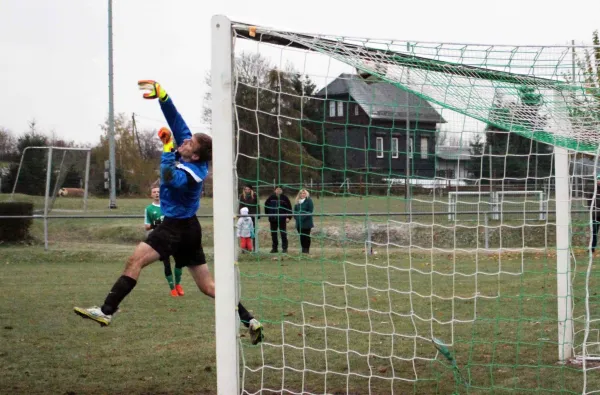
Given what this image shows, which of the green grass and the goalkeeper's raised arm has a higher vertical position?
the goalkeeper's raised arm

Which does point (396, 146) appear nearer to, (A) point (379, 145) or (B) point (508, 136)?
(A) point (379, 145)

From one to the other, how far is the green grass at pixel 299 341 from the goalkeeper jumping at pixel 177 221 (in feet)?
1.96

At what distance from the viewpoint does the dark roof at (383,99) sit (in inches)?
229

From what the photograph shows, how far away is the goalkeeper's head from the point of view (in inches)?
251

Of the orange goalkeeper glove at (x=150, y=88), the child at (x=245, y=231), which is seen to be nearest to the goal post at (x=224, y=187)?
→ the orange goalkeeper glove at (x=150, y=88)

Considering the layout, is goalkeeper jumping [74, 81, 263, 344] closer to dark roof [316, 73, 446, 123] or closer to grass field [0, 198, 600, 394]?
grass field [0, 198, 600, 394]

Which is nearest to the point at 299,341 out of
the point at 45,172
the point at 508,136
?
the point at 508,136

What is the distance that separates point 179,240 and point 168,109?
3.75 feet

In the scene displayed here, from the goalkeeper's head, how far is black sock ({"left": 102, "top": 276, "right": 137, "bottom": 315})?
1.16 metres

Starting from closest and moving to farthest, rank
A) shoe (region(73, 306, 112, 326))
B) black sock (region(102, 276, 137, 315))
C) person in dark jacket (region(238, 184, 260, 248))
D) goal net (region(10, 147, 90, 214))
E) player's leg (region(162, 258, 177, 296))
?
shoe (region(73, 306, 112, 326)), black sock (region(102, 276, 137, 315)), person in dark jacket (region(238, 184, 260, 248)), player's leg (region(162, 258, 177, 296)), goal net (region(10, 147, 90, 214))

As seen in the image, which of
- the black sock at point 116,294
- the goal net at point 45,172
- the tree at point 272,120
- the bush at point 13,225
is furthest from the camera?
the goal net at point 45,172

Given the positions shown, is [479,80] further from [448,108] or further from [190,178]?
[190,178]

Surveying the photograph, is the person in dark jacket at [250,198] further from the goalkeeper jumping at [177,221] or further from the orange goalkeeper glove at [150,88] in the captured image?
the orange goalkeeper glove at [150,88]

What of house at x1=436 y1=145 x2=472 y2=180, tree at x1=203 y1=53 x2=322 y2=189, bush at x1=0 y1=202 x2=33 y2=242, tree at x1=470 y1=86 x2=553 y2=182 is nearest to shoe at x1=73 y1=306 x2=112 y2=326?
tree at x1=203 y1=53 x2=322 y2=189
